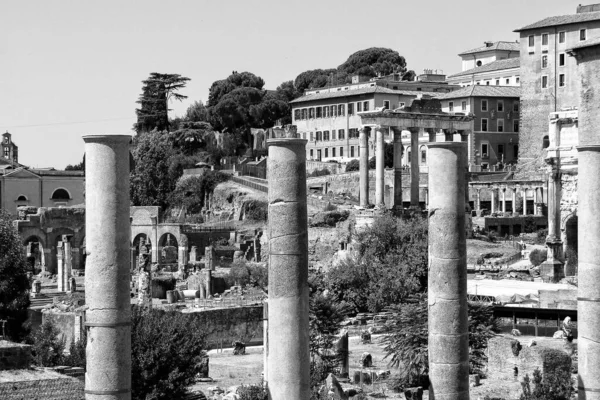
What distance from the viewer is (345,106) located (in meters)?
86.8

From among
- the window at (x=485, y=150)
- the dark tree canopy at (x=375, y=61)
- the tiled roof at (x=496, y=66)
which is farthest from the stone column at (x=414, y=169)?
the dark tree canopy at (x=375, y=61)

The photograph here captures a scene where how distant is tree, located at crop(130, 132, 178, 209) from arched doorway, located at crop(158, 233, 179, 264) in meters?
11.1

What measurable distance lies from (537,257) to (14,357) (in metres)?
36.5

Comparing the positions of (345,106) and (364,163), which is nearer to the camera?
(364,163)

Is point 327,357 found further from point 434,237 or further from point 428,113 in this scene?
point 428,113

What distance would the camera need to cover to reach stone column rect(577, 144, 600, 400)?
48.8ft

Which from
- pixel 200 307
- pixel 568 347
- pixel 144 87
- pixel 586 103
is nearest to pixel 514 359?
pixel 568 347

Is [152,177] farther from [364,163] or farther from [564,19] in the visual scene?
[364,163]

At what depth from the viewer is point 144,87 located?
90688 mm

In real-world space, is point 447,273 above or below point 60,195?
below

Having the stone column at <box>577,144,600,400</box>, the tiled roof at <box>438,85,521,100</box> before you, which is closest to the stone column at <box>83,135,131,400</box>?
the stone column at <box>577,144,600,400</box>

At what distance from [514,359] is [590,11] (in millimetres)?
53580

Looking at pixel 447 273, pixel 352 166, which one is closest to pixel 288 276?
pixel 447 273

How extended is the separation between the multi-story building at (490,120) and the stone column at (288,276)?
222ft
